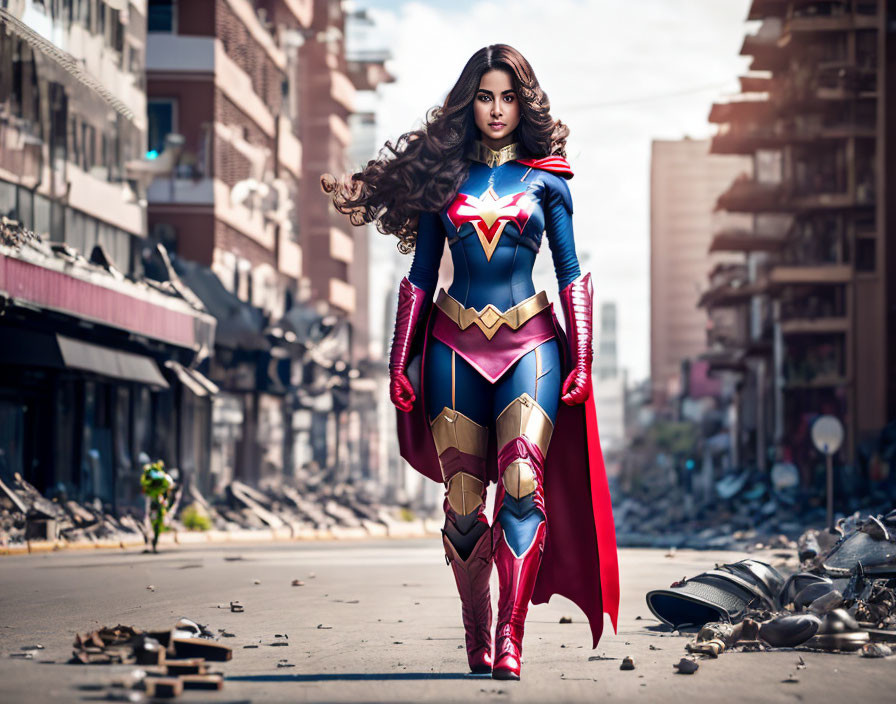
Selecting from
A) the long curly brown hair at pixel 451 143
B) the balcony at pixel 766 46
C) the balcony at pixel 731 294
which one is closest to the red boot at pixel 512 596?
the long curly brown hair at pixel 451 143

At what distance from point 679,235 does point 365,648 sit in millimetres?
176178

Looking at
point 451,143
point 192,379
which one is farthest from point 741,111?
point 451,143

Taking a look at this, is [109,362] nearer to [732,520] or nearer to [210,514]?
[210,514]

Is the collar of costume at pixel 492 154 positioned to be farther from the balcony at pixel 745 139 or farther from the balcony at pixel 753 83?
the balcony at pixel 753 83

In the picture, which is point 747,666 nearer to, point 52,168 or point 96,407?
point 52,168

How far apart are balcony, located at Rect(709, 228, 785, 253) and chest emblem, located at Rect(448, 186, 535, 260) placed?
6399cm

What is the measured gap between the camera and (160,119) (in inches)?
1905

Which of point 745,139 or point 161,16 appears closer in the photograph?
point 161,16

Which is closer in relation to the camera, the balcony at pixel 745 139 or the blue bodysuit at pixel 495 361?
the blue bodysuit at pixel 495 361

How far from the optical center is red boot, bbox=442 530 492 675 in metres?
7.36

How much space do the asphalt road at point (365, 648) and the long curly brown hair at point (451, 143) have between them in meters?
2.12

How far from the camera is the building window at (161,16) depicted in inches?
1892

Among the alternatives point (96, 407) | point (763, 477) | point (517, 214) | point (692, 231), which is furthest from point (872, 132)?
point (692, 231)

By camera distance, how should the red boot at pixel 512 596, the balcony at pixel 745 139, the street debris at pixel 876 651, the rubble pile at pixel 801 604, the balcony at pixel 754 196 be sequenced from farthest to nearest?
the balcony at pixel 754 196 < the balcony at pixel 745 139 < the rubble pile at pixel 801 604 < the street debris at pixel 876 651 < the red boot at pixel 512 596
